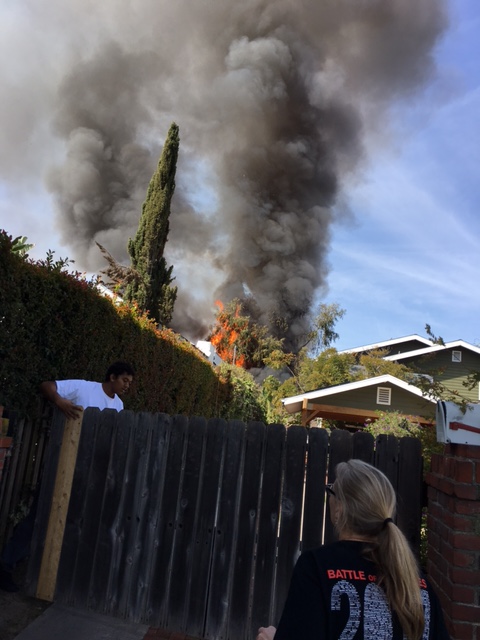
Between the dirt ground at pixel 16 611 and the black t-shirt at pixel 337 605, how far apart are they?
7.97ft

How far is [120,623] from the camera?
3357 millimetres

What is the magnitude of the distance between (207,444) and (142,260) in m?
19.1

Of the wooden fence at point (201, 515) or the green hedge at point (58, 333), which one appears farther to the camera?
the green hedge at point (58, 333)

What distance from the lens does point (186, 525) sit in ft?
11.1

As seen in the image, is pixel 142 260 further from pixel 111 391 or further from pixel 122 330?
pixel 111 391

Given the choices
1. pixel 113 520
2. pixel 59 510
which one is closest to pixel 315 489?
pixel 113 520

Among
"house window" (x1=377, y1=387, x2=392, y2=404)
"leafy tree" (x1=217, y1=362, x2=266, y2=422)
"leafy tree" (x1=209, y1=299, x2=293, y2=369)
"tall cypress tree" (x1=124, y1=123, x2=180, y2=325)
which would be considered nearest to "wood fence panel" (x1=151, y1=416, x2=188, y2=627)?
"leafy tree" (x1=217, y1=362, x2=266, y2=422)

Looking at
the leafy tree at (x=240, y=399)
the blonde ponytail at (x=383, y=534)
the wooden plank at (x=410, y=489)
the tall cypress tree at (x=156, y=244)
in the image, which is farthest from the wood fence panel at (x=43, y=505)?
the tall cypress tree at (x=156, y=244)

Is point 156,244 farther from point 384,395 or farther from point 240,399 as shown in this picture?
point 384,395

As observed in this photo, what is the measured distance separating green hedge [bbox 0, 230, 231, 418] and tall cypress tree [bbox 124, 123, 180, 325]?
1350cm

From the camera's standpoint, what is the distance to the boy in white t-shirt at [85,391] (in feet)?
12.3

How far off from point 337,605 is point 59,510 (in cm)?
274

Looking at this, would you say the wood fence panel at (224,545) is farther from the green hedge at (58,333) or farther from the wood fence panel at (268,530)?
the green hedge at (58,333)

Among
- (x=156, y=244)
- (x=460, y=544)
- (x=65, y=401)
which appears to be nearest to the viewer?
(x=460, y=544)
